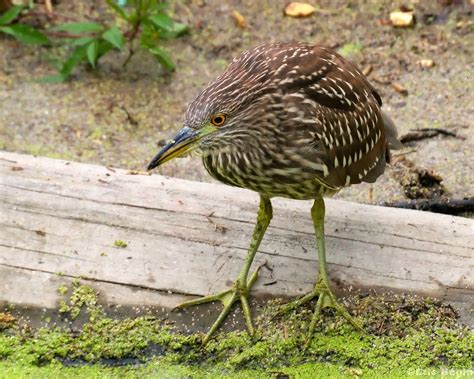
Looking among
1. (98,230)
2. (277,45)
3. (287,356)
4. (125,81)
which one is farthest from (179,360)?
(125,81)

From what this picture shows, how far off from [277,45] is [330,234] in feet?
3.15

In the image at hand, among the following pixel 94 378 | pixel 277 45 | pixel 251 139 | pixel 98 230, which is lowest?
pixel 94 378

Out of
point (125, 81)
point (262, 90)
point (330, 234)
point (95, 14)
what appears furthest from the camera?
point (95, 14)

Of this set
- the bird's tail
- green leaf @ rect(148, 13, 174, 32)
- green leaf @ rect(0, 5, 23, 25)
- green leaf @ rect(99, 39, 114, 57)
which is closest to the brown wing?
the bird's tail

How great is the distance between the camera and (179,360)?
350cm

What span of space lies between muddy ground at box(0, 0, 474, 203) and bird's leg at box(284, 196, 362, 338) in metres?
1.21

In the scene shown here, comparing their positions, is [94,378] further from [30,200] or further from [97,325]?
[30,200]

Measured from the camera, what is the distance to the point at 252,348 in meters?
3.53

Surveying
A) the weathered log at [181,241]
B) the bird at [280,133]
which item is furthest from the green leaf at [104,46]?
the bird at [280,133]

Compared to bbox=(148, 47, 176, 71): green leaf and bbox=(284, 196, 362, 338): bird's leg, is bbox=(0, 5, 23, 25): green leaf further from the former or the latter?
bbox=(284, 196, 362, 338): bird's leg

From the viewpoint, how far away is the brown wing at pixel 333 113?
11.2 ft

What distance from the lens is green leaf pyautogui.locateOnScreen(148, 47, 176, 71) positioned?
5.58m

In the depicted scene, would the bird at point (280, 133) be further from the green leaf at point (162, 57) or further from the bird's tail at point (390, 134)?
the green leaf at point (162, 57)

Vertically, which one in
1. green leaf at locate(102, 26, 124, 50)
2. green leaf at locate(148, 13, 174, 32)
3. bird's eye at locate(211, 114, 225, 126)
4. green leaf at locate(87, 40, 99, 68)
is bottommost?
green leaf at locate(87, 40, 99, 68)
